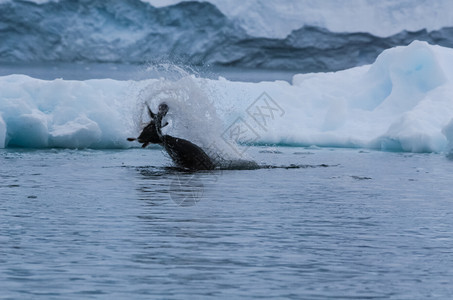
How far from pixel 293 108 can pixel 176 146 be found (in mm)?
8864

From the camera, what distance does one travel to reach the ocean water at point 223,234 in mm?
5312

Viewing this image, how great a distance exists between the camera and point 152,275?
5.54m

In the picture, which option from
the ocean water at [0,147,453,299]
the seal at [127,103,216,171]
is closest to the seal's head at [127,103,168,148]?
the seal at [127,103,216,171]

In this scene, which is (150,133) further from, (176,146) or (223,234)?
(223,234)

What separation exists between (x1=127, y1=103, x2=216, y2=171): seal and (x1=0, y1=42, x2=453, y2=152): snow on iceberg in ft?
1.74

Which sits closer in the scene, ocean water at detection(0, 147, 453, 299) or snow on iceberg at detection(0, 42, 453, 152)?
ocean water at detection(0, 147, 453, 299)

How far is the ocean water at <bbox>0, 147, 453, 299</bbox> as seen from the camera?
531 centimetres

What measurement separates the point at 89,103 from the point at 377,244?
11.4 metres

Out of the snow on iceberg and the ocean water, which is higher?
the snow on iceberg

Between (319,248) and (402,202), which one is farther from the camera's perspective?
(402,202)

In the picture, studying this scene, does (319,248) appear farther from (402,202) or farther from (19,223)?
(402,202)

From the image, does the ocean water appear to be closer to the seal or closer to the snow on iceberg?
the seal

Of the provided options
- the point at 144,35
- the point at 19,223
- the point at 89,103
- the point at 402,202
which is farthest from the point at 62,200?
the point at 144,35

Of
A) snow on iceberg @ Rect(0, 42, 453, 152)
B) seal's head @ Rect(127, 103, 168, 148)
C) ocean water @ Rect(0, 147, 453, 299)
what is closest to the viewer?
ocean water @ Rect(0, 147, 453, 299)
